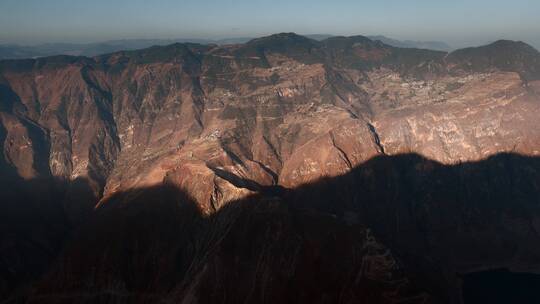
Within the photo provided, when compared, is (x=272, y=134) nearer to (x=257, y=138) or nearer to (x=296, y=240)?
(x=257, y=138)

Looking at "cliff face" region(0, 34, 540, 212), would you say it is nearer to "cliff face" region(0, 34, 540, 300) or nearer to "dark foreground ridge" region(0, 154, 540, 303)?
"cliff face" region(0, 34, 540, 300)

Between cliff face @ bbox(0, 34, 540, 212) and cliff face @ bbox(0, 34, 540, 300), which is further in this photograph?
cliff face @ bbox(0, 34, 540, 212)

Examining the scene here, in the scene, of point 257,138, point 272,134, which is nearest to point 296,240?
point 257,138

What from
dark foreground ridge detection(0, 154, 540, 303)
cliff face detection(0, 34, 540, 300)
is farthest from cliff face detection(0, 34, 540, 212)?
dark foreground ridge detection(0, 154, 540, 303)

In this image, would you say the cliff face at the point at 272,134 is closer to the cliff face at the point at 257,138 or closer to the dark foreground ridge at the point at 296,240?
the cliff face at the point at 257,138

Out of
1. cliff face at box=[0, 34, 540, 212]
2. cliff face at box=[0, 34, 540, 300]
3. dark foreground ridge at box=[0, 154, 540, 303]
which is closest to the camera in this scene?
dark foreground ridge at box=[0, 154, 540, 303]

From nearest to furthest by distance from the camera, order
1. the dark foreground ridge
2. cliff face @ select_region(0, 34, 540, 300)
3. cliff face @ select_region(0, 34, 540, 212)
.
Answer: the dark foreground ridge < cliff face @ select_region(0, 34, 540, 300) < cliff face @ select_region(0, 34, 540, 212)

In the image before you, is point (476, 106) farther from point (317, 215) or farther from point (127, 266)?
point (127, 266)

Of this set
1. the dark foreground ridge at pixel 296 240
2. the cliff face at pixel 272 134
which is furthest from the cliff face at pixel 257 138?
the dark foreground ridge at pixel 296 240

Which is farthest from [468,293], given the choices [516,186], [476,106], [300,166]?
[476,106]

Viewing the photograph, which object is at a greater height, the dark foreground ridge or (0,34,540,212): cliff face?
(0,34,540,212): cliff face
